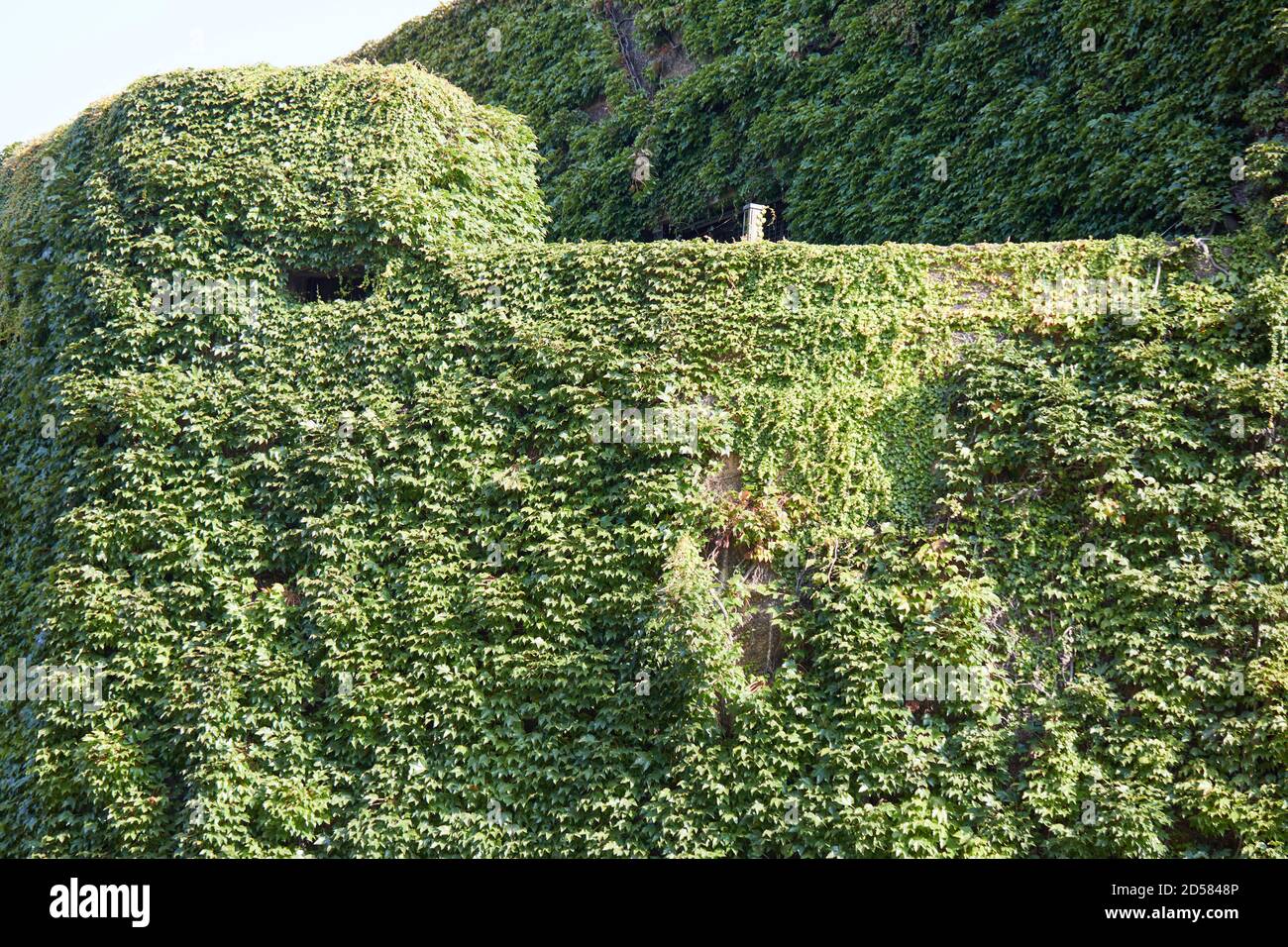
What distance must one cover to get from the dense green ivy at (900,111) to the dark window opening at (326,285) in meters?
5.59

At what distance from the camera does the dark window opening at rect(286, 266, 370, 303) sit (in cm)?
1464

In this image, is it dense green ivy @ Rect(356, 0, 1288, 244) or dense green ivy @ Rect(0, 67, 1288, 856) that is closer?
dense green ivy @ Rect(0, 67, 1288, 856)

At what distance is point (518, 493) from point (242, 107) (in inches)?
238

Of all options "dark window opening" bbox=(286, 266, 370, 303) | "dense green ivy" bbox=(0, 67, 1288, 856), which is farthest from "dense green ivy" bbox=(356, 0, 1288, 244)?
"dark window opening" bbox=(286, 266, 370, 303)

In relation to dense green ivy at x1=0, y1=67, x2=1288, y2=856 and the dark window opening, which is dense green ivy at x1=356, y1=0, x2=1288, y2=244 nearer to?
dense green ivy at x1=0, y1=67, x2=1288, y2=856

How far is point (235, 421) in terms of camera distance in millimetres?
13531

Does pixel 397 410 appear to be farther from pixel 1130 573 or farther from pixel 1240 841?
pixel 1240 841

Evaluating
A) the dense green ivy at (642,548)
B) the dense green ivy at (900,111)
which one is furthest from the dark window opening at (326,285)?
the dense green ivy at (900,111)

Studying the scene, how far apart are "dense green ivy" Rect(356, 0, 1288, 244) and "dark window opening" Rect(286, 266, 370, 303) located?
559 cm

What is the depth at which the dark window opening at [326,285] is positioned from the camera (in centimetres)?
1464

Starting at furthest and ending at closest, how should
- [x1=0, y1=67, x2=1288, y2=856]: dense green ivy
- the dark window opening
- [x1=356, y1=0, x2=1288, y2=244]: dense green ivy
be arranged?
the dark window opening, [x1=356, y1=0, x2=1288, y2=244]: dense green ivy, [x1=0, y1=67, x2=1288, y2=856]: dense green ivy

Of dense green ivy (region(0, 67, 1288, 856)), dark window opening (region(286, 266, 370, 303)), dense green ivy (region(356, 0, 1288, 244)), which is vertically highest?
dense green ivy (region(356, 0, 1288, 244))

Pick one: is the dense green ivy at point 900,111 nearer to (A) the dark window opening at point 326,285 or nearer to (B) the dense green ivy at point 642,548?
(B) the dense green ivy at point 642,548
